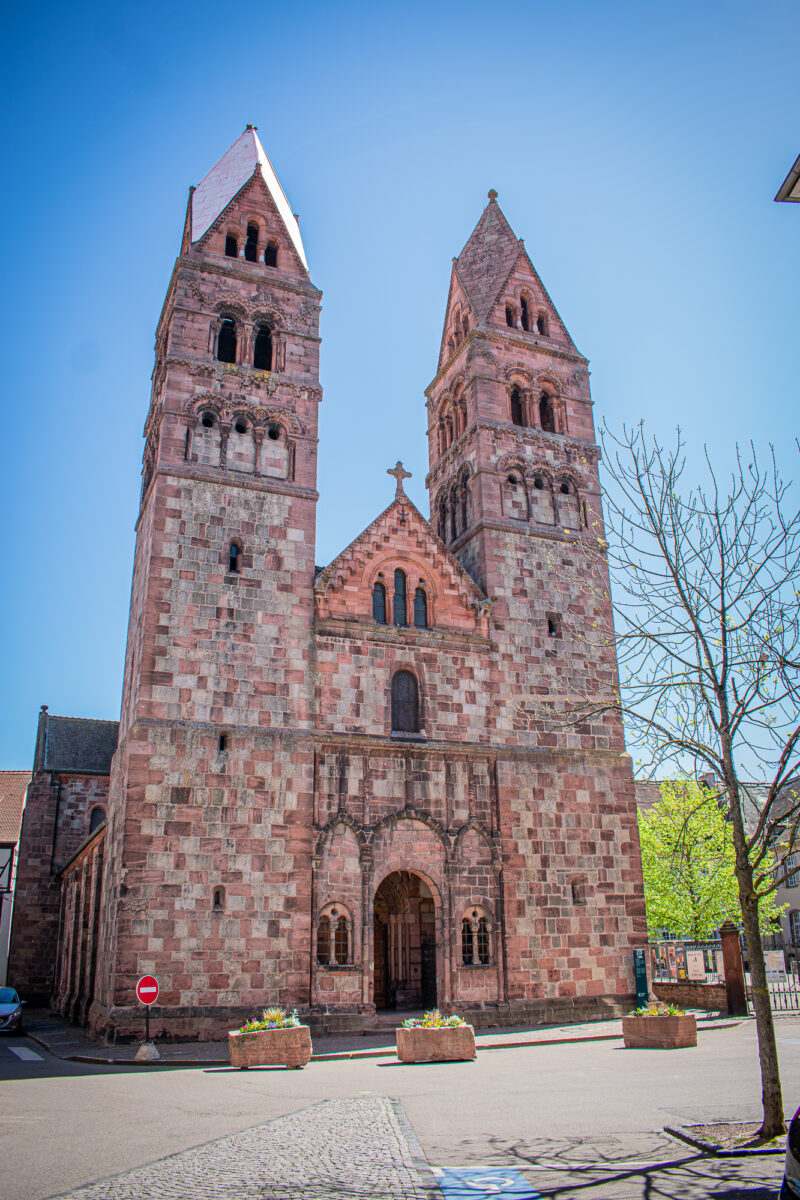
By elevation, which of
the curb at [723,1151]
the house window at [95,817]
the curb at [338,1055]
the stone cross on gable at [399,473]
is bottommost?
the curb at [338,1055]

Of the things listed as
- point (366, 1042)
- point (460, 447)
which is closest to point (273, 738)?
point (366, 1042)

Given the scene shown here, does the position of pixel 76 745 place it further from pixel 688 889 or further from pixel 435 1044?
pixel 435 1044

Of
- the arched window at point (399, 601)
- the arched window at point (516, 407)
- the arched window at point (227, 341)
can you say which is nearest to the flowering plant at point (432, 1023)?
the arched window at point (399, 601)

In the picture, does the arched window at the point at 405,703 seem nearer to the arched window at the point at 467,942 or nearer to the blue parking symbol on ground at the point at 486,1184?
the arched window at the point at 467,942

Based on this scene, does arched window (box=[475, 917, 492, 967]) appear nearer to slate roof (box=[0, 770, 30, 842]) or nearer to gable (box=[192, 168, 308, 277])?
gable (box=[192, 168, 308, 277])

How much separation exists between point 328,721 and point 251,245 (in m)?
18.3

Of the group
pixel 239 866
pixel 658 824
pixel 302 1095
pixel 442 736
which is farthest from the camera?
pixel 658 824

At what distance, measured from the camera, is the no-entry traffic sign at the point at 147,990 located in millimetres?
19906

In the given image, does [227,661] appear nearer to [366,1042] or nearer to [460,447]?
[366,1042]

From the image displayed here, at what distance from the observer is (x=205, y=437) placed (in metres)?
27.9

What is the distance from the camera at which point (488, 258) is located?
37.8m

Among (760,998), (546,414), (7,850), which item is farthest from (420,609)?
(7,850)

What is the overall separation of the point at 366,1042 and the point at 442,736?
8862mm

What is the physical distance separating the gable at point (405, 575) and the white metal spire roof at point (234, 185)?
36.4 ft
